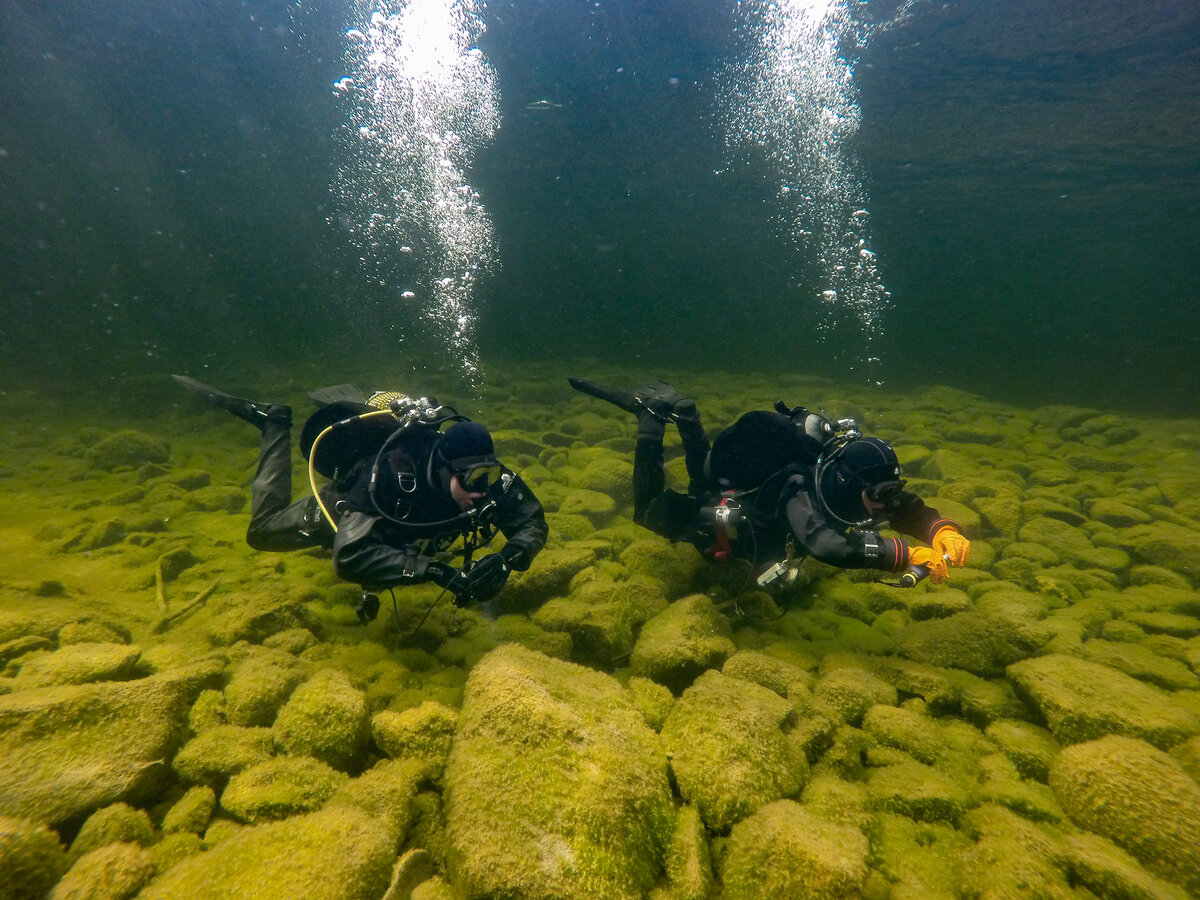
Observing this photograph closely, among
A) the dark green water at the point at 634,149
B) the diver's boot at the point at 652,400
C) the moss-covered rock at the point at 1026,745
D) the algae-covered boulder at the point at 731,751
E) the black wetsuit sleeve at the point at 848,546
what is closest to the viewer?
the algae-covered boulder at the point at 731,751

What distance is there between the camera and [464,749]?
2340mm

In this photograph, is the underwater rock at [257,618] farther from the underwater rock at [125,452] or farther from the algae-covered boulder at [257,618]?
the underwater rock at [125,452]

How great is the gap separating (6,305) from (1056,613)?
221 feet

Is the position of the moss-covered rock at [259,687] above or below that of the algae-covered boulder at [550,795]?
below

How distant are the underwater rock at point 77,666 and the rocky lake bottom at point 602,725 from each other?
0.05 ft

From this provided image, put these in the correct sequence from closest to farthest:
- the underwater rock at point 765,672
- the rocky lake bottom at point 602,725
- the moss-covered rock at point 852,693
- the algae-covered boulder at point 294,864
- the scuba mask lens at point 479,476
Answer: the algae-covered boulder at point 294,864 < the rocky lake bottom at point 602,725 < the moss-covered rock at point 852,693 < the underwater rock at point 765,672 < the scuba mask lens at point 479,476

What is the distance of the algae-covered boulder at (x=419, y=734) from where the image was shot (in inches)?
98.6

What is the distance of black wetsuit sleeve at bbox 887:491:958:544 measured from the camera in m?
4.12

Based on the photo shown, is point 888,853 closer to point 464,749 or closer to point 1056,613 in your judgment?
point 464,749

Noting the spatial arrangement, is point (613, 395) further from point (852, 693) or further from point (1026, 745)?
point (1026, 745)

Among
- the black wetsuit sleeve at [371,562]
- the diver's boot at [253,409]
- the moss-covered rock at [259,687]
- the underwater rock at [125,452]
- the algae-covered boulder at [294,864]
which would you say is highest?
the diver's boot at [253,409]

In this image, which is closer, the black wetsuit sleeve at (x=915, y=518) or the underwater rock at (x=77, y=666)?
the underwater rock at (x=77, y=666)

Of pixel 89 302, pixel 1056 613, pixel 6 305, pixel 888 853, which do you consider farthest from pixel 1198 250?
pixel 89 302

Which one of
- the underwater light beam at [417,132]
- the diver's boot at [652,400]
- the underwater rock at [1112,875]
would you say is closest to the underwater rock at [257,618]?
the diver's boot at [652,400]
